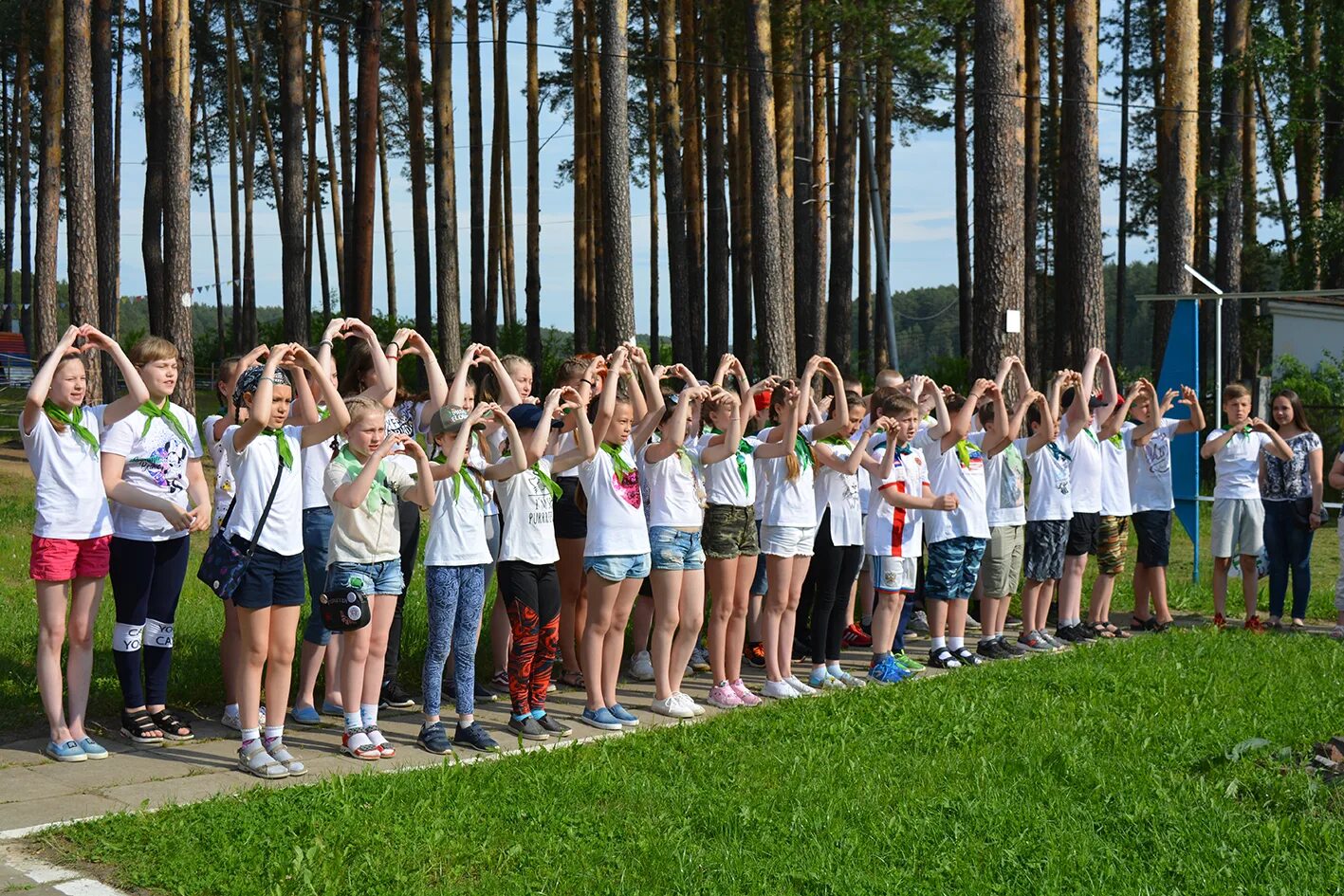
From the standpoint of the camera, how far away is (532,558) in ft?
23.3

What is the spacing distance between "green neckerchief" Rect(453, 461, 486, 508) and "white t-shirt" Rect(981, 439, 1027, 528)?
13.9 ft

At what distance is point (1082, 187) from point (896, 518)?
296 inches

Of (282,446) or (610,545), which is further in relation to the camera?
(610,545)

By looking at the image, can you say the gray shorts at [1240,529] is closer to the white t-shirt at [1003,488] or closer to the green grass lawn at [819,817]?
the white t-shirt at [1003,488]

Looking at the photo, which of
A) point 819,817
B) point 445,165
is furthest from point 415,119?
point 819,817

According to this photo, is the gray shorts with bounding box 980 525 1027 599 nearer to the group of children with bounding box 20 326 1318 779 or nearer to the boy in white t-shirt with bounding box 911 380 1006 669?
the group of children with bounding box 20 326 1318 779

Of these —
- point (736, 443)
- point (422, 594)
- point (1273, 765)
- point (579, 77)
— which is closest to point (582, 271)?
point (579, 77)

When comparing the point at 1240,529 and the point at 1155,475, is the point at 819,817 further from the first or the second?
the point at 1240,529

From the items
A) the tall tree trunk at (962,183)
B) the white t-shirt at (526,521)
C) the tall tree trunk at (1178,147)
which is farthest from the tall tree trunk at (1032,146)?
the white t-shirt at (526,521)

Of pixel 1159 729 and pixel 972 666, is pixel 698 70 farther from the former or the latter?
pixel 1159 729

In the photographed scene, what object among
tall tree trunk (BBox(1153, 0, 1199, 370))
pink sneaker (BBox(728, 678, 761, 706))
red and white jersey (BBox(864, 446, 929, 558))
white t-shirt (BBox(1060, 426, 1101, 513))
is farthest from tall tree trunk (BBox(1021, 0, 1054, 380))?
pink sneaker (BBox(728, 678, 761, 706))

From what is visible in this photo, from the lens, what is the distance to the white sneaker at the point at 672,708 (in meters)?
7.79

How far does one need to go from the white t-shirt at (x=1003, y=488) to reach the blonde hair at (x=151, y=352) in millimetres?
5640

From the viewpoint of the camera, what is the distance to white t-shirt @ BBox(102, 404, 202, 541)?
6.73 meters
